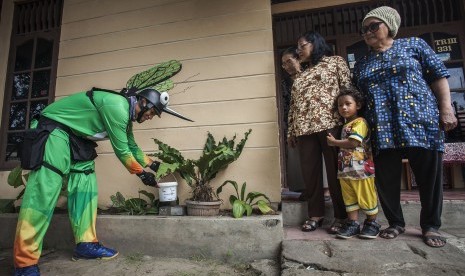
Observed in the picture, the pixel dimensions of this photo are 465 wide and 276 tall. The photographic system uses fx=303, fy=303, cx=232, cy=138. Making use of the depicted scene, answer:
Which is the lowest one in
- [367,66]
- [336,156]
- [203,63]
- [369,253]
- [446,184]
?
[369,253]

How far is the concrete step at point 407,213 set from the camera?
268 centimetres

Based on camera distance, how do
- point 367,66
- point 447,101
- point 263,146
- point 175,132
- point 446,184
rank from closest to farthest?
point 447,101, point 367,66, point 263,146, point 175,132, point 446,184

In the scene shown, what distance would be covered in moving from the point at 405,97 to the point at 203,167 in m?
1.86

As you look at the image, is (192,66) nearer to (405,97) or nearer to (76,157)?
(76,157)

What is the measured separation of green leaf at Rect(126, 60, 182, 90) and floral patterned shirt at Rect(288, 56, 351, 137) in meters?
1.57

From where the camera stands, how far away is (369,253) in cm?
210

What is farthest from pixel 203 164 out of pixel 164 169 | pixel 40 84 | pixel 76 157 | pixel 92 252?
pixel 40 84

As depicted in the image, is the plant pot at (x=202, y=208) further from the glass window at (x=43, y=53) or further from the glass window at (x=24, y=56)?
the glass window at (x=24, y=56)

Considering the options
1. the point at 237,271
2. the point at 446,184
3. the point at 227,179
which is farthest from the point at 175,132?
the point at 446,184

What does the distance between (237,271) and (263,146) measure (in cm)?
130

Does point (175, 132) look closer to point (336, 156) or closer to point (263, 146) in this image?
point (263, 146)

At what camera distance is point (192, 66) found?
11.8 ft

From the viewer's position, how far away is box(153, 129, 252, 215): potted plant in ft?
9.41

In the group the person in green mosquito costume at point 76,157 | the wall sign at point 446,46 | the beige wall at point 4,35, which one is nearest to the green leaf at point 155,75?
the person in green mosquito costume at point 76,157
